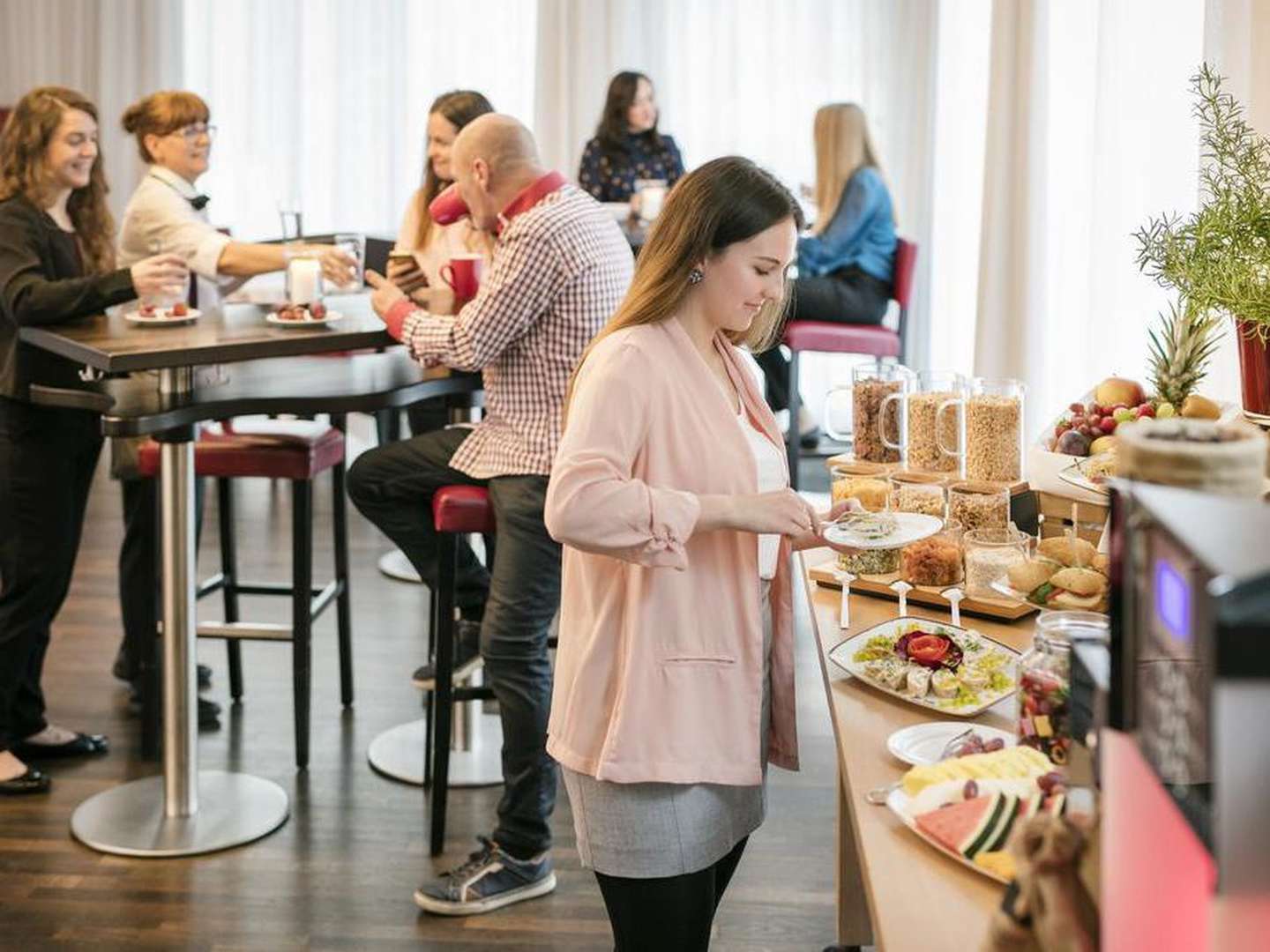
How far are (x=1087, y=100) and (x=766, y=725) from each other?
2738 mm

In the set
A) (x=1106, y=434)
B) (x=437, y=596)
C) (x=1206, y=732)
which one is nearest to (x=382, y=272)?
(x=437, y=596)

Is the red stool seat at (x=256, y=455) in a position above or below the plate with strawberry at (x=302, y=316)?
below

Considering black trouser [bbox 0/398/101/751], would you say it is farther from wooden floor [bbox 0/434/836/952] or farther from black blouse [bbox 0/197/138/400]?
wooden floor [bbox 0/434/836/952]

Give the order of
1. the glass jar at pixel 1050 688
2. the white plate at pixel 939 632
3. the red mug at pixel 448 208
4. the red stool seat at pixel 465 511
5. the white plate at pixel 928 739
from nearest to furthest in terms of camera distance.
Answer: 1. the glass jar at pixel 1050 688
2. the white plate at pixel 928 739
3. the white plate at pixel 939 632
4. the red stool seat at pixel 465 511
5. the red mug at pixel 448 208

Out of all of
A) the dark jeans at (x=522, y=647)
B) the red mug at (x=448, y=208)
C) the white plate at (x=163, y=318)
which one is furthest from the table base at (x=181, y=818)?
the red mug at (x=448, y=208)

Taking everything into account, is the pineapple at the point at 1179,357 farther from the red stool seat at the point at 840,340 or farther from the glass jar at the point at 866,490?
the red stool seat at the point at 840,340

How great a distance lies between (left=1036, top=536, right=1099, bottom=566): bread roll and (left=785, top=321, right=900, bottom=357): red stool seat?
3996 mm

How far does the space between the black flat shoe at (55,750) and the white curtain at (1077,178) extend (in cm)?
255

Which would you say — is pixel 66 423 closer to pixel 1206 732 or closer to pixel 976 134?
pixel 1206 732

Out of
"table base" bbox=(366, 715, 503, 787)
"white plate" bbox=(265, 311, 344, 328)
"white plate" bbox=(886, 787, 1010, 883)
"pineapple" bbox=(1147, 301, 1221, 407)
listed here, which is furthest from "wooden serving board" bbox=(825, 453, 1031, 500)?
"table base" bbox=(366, 715, 503, 787)

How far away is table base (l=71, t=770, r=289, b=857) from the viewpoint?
11.2 ft

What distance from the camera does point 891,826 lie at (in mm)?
1575

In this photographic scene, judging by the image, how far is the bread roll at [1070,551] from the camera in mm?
2289

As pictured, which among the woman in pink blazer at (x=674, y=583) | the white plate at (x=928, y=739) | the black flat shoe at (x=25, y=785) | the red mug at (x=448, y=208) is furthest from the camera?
the black flat shoe at (x=25, y=785)
